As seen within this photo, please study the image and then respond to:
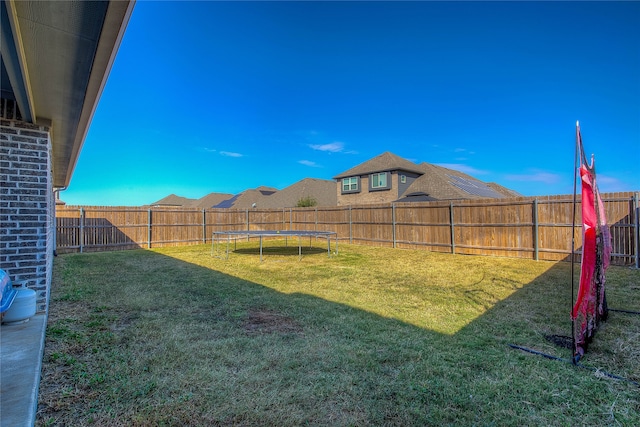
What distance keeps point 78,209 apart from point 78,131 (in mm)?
8858

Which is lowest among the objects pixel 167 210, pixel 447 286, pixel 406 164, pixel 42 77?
pixel 447 286

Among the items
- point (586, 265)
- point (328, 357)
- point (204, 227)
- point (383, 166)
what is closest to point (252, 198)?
point (383, 166)

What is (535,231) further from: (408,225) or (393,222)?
(393,222)

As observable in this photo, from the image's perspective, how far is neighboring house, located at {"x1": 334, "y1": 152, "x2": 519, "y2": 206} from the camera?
854 inches

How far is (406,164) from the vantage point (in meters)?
24.9

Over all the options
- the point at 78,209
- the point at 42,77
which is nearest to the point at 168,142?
the point at 78,209

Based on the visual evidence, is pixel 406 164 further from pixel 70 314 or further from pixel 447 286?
pixel 70 314

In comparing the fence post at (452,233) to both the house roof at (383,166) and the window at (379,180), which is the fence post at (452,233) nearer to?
the house roof at (383,166)

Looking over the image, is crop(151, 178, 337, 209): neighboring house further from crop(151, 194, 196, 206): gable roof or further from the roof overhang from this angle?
the roof overhang

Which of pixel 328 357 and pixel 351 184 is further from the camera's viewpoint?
pixel 351 184

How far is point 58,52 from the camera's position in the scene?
2.52m

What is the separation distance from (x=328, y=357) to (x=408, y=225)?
34.8 ft

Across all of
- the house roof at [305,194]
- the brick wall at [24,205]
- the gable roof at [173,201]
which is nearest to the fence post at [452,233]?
the brick wall at [24,205]

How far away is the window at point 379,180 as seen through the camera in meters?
24.1
